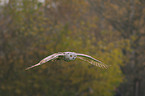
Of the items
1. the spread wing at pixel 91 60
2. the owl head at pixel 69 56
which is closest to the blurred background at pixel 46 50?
the spread wing at pixel 91 60

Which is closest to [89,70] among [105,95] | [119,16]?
[105,95]

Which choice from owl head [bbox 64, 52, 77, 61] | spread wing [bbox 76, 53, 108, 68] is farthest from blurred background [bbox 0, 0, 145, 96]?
owl head [bbox 64, 52, 77, 61]

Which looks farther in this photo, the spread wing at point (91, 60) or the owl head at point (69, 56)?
the spread wing at point (91, 60)

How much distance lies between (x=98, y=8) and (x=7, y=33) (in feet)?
40.3

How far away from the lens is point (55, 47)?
1560cm

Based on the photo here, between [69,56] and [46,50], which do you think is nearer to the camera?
[69,56]

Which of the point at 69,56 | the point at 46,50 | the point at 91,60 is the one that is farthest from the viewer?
the point at 46,50

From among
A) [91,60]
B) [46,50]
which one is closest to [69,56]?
[91,60]

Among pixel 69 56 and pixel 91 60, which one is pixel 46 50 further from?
pixel 69 56

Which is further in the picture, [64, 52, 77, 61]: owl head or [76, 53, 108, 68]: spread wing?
[76, 53, 108, 68]: spread wing

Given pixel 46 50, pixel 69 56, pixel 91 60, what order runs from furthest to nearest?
pixel 46 50 → pixel 91 60 → pixel 69 56

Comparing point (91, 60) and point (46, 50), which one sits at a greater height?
point (46, 50)

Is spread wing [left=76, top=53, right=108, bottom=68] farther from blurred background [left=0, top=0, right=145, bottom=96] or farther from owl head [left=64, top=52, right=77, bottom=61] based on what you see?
blurred background [left=0, top=0, right=145, bottom=96]

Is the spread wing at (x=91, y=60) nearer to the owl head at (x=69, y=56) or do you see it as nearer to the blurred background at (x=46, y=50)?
the owl head at (x=69, y=56)
